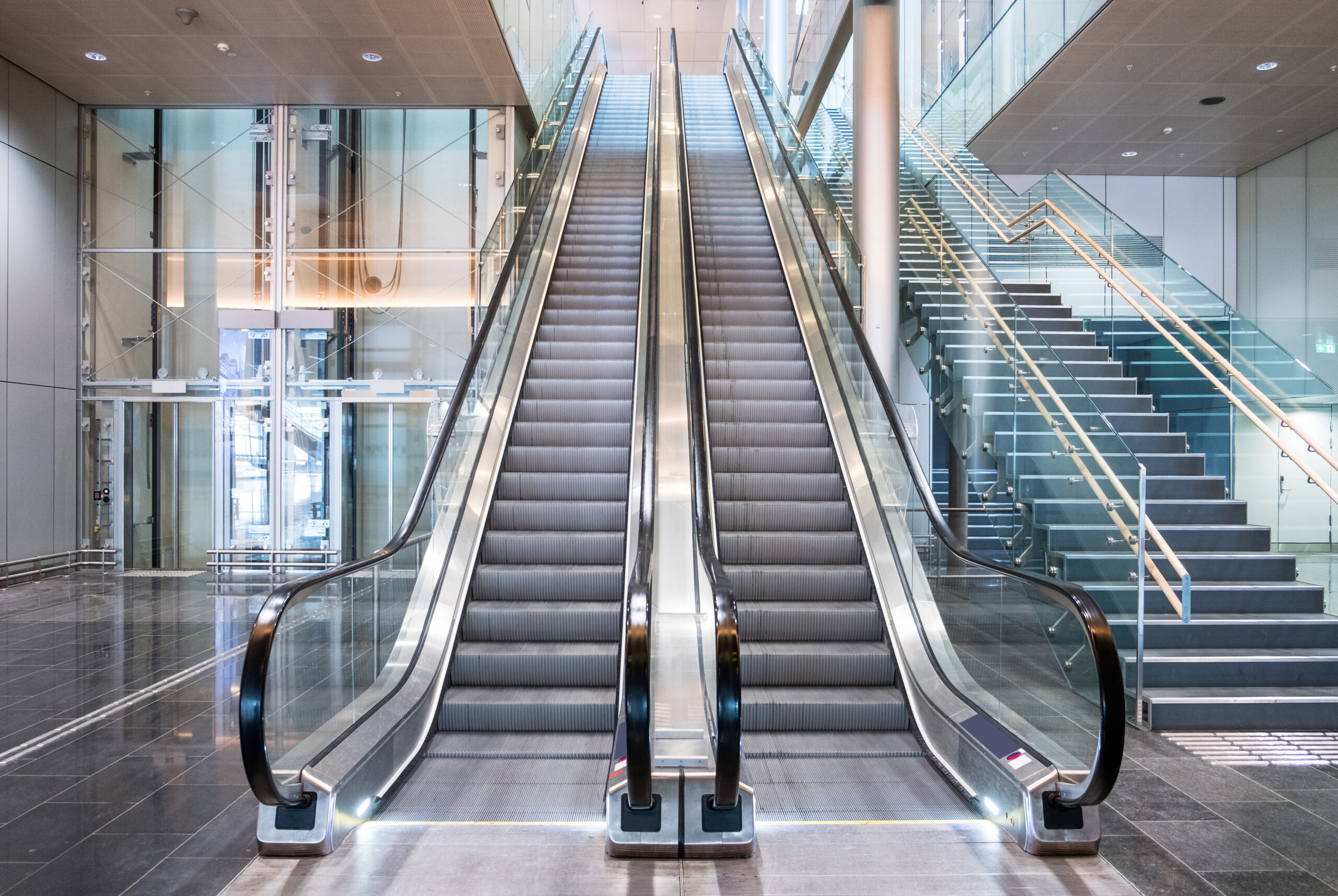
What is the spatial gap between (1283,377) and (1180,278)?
5.28ft

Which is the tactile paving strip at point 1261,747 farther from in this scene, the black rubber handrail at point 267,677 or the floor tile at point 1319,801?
the black rubber handrail at point 267,677

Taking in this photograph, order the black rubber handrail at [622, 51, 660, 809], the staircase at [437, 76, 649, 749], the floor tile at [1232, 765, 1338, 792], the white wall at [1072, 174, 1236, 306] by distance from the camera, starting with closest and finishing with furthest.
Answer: the black rubber handrail at [622, 51, 660, 809] → the floor tile at [1232, 765, 1338, 792] → the staircase at [437, 76, 649, 749] → the white wall at [1072, 174, 1236, 306]

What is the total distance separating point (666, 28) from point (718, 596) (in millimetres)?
23827

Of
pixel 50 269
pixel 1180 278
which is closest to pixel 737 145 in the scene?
pixel 1180 278

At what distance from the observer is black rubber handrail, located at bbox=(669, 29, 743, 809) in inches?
120

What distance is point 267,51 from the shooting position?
32.7 ft

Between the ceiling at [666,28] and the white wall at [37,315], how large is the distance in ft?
48.4

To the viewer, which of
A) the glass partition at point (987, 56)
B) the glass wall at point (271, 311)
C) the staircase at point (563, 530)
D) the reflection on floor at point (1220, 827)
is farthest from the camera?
the glass wall at point (271, 311)

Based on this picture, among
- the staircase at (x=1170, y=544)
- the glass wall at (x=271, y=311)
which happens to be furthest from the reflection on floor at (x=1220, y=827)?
the glass wall at (x=271, y=311)

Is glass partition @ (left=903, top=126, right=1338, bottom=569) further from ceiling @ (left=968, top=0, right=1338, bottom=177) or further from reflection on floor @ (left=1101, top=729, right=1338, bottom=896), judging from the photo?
reflection on floor @ (left=1101, top=729, right=1338, bottom=896)

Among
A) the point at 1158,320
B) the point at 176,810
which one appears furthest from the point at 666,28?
the point at 176,810

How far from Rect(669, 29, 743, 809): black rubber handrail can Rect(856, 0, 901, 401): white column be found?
2246mm

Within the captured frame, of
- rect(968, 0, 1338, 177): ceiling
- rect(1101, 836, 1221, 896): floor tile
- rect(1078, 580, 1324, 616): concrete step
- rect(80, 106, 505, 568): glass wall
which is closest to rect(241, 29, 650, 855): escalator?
rect(1101, 836, 1221, 896): floor tile

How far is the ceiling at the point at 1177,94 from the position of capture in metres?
8.31
